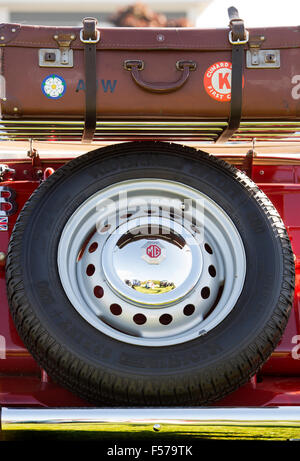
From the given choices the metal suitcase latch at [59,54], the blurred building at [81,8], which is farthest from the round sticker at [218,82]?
the blurred building at [81,8]

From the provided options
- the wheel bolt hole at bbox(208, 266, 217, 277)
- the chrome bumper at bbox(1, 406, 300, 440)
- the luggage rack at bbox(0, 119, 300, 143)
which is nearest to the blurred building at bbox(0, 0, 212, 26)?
the luggage rack at bbox(0, 119, 300, 143)

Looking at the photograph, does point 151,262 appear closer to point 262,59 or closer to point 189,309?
point 189,309

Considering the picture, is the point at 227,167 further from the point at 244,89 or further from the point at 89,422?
the point at 89,422

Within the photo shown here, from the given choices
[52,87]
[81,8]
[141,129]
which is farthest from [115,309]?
[81,8]

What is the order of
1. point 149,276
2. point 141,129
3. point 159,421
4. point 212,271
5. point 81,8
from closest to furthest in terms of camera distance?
point 159,421
point 149,276
point 212,271
point 141,129
point 81,8

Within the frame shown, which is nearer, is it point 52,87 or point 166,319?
point 166,319

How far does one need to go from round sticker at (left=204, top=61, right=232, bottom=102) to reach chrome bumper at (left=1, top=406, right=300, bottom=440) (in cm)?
111

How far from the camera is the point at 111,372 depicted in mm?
1737

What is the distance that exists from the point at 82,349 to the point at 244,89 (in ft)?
3.63

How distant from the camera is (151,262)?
1973 millimetres

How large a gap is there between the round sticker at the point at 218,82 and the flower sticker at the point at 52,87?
54cm

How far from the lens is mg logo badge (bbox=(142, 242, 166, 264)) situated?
197 centimetres

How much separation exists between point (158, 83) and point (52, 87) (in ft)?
1.27

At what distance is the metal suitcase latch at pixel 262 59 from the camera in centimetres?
212
